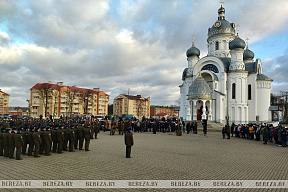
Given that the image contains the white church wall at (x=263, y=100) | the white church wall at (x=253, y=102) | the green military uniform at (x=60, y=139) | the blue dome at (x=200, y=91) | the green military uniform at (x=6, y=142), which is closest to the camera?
the green military uniform at (x=6, y=142)

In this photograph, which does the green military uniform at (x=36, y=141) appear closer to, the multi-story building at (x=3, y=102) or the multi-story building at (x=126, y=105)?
the multi-story building at (x=126, y=105)

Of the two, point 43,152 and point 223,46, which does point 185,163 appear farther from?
point 223,46

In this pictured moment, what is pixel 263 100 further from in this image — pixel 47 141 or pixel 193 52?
pixel 47 141

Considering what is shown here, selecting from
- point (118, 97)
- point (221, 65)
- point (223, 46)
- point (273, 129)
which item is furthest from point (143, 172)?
point (118, 97)

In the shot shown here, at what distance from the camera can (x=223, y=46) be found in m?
45.5

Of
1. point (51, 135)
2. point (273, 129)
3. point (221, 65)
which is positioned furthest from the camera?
point (221, 65)

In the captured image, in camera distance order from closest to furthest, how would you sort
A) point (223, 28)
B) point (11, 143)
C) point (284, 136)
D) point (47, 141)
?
1. point (11, 143)
2. point (47, 141)
3. point (284, 136)
4. point (223, 28)

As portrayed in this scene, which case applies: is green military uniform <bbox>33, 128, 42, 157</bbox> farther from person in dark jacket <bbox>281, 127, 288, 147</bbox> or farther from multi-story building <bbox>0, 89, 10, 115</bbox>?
multi-story building <bbox>0, 89, 10, 115</bbox>

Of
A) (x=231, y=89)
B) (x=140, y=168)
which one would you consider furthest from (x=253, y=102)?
(x=140, y=168)

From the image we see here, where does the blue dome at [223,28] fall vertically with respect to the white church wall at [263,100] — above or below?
above

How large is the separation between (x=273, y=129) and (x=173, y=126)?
12.0 metres

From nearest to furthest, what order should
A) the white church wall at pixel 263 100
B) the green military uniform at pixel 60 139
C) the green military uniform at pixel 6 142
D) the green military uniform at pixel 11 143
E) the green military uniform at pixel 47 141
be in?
1. the green military uniform at pixel 11 143
2. the green military uniform at pixel 6 142
3. the green military uniform at pixel 47 141
4. the green military uniform at pixel 60 139
5. the white church wall at pixel 263 100

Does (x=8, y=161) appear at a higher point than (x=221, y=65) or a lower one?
lower

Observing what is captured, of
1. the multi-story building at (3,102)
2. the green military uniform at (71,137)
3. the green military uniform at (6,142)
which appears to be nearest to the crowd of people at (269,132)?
the green military uniform at (71,137)
